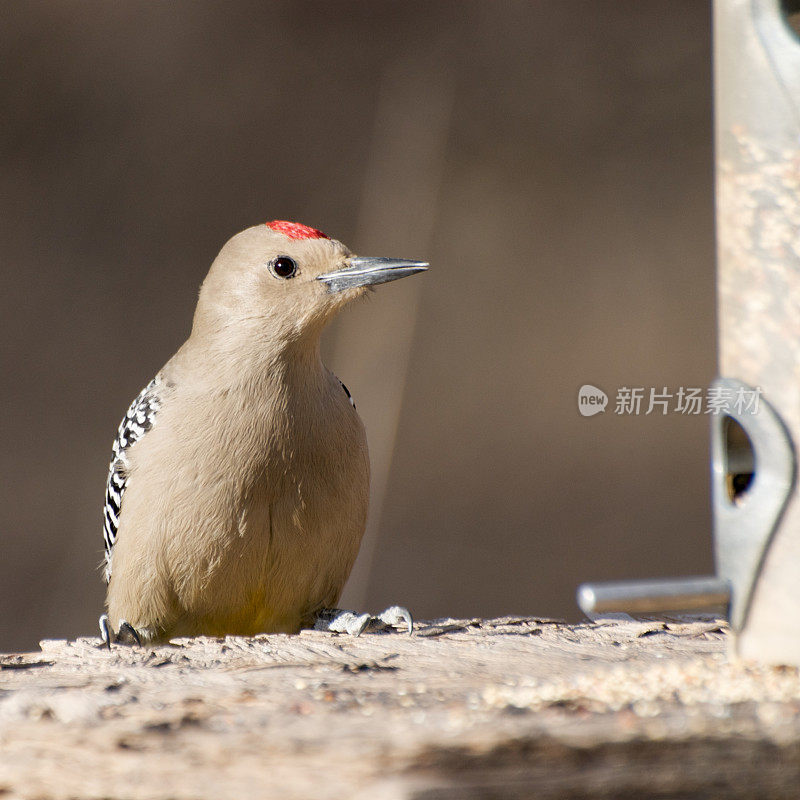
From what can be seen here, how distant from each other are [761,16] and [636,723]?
1.63 meters

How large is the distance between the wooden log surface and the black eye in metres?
1.76

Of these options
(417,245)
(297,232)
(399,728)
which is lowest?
(399,728)

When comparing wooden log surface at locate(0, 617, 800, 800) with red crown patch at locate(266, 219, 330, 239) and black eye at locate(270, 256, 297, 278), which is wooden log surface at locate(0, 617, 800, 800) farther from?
red crown patch at locate(266, 219, 330, 239)

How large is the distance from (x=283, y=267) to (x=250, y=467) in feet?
2.42

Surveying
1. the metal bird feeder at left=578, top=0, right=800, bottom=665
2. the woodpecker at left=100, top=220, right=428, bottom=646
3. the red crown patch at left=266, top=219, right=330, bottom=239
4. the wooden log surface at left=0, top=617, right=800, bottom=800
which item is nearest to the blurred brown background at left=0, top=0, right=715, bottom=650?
the red crown patch at left=266, top=219, right=330, bottom=239

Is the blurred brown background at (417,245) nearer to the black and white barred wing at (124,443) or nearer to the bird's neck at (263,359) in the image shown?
the black and white barred wing at (124,443)

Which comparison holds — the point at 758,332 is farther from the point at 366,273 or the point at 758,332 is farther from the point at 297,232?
the point at 297,232

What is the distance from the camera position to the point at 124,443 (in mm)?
4223

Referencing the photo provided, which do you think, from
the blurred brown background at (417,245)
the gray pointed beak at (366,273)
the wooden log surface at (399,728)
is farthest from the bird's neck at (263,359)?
the blurred brown background at (417,245)

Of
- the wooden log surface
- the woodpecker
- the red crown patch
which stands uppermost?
the red crown patch

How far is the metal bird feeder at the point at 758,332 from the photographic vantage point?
8.08 feet

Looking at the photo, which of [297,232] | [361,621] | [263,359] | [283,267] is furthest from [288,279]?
[361,621]

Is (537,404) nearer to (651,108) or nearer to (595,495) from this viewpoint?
(595,495)

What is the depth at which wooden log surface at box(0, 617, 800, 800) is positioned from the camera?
1.70 meters
